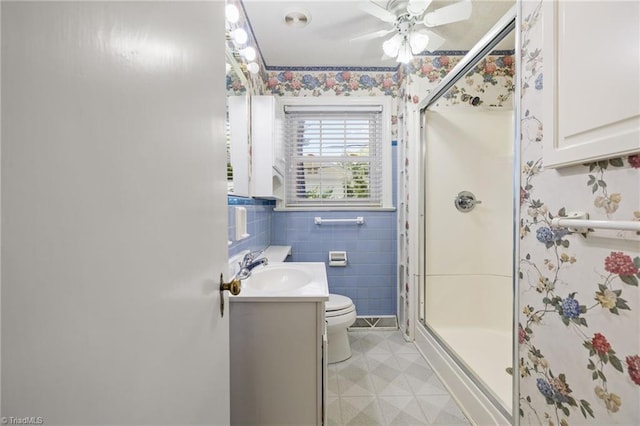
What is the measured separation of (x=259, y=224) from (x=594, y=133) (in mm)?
1875

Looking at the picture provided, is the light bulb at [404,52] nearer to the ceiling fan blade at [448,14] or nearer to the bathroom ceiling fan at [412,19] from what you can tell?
the bathroom ceiling fan at [412,19]

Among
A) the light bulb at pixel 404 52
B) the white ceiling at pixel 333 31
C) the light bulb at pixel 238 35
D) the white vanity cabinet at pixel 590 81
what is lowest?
the white vanity cabinet at pixel 590 81

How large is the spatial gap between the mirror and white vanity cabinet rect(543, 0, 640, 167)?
128 centimetres

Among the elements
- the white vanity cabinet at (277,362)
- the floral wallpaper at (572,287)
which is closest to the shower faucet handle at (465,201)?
the floral wallpaper at (572,287)

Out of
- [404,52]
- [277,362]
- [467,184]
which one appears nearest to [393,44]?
[404,52]

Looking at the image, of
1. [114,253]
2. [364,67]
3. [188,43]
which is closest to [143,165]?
[114,253]

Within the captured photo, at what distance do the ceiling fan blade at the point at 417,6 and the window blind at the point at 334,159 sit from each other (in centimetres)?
110

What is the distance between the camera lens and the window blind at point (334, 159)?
2.64 metres

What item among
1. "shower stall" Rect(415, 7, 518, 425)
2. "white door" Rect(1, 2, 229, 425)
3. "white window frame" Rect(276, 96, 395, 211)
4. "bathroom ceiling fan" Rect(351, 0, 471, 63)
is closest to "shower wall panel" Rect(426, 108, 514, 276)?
"shower stall" Rect(415, 7, 518, 425)

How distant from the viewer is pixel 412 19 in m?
1.71

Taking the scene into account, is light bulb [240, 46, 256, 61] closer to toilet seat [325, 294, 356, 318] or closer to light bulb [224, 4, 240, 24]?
light bulb [224, 4, 240, 24]

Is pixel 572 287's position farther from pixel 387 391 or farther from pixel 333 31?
pixel 333 31

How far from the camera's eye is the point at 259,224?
7.07 feet

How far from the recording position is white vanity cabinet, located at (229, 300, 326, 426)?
3.75 ft
